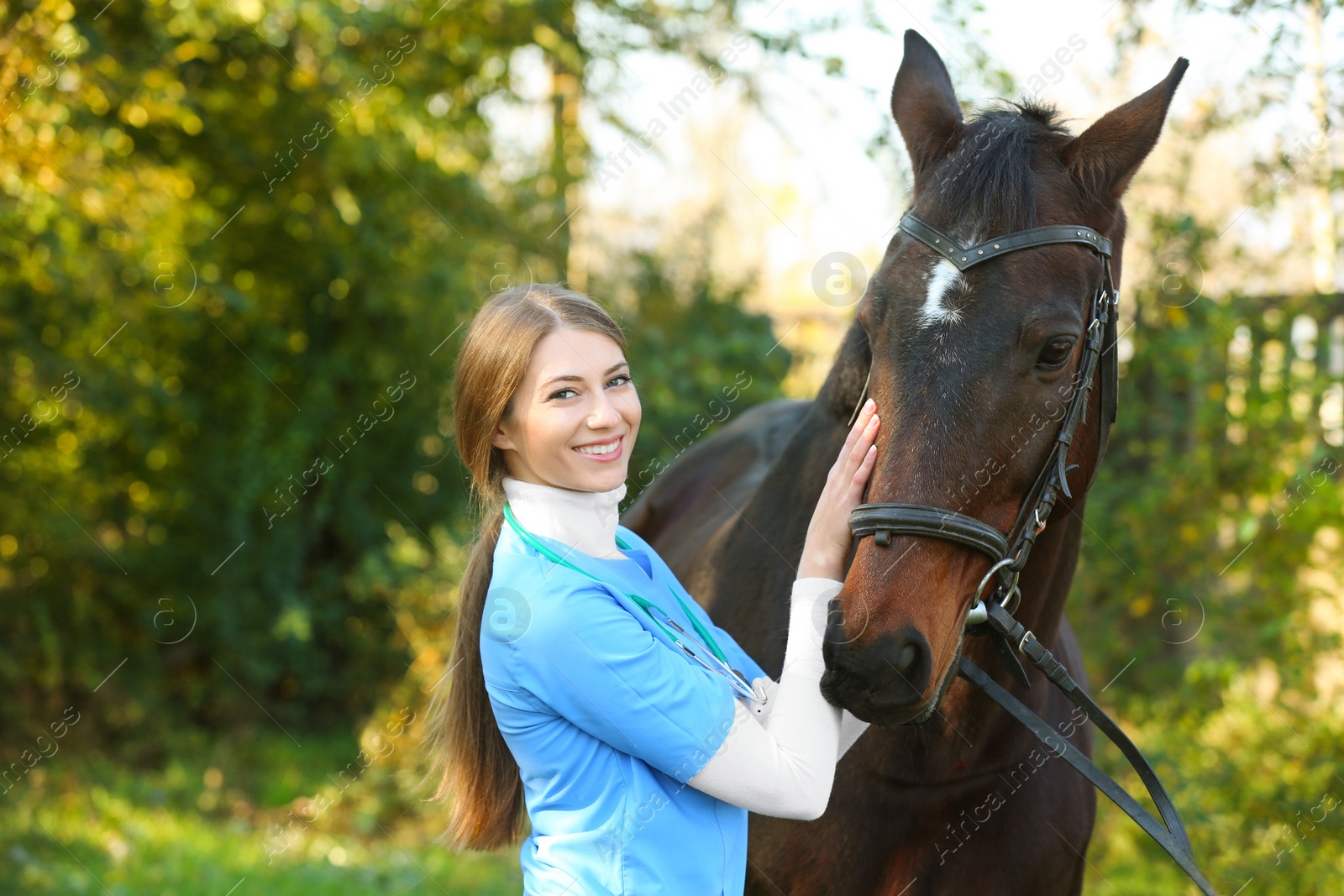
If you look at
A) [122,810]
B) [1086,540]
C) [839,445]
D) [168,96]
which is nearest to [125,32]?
[168,96]

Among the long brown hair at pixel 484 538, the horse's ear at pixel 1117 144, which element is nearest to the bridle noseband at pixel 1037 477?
the horse's ear at pixel 1117 144

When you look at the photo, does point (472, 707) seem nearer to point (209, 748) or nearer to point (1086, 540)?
point (1086, 540)

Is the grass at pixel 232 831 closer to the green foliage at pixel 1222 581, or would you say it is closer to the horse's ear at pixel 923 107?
the green foliage at pixel 1222 581

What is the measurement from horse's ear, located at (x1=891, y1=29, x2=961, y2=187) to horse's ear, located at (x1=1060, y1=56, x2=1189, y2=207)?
25cm

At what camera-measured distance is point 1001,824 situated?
87.7 inches

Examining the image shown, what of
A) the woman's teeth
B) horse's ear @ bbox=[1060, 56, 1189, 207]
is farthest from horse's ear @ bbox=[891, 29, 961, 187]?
the woman's teeth

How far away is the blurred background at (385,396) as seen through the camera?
464cm

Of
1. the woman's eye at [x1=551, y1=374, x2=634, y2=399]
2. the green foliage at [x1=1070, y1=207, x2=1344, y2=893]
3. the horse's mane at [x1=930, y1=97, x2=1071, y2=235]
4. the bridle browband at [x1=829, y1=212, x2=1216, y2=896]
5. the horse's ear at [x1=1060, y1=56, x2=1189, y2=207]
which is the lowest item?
the green foliage at [x1=1070, y1=207, x2=1344, y2=893]

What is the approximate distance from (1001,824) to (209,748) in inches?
239

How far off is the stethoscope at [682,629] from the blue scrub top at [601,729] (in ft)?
0.05

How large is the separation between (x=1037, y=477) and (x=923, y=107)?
2.74 ft

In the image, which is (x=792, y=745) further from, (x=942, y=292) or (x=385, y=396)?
(x=385, y=396)

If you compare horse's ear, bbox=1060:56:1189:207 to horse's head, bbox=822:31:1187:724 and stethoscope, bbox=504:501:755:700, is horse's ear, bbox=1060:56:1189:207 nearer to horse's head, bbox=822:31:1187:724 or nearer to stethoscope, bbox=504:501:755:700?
horse's head, bbox=822:31:1187:724

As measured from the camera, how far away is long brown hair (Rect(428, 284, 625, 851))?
1.70 meters
